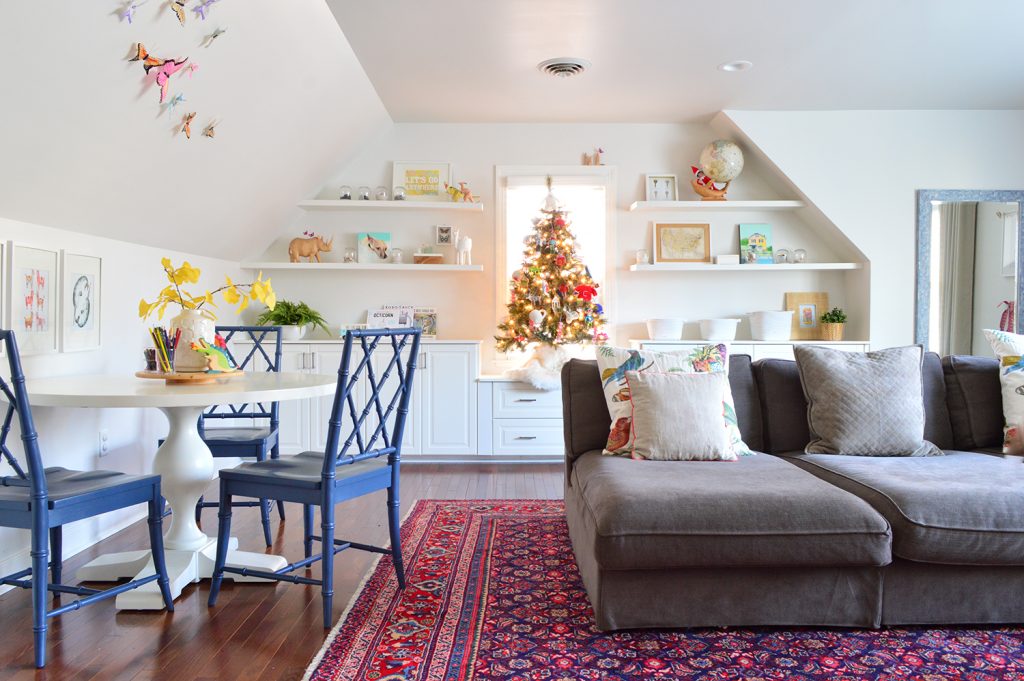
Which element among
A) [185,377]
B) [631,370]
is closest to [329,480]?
[185,377]

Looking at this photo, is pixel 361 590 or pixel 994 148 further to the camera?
pixel 994 148

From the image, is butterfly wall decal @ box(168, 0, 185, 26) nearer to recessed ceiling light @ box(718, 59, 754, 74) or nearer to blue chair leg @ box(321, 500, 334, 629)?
blue chair leg @ box(321, 500, 334, 629)

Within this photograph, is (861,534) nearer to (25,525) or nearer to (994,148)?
(25,525)

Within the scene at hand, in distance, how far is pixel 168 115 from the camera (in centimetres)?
308

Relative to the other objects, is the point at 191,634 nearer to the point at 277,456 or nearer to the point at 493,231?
the point at 277,456

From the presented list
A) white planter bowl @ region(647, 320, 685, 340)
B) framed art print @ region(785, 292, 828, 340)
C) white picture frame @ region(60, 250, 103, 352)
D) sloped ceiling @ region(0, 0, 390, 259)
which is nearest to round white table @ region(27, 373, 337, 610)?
white picture frame @ region(60, 250, 103, 352)

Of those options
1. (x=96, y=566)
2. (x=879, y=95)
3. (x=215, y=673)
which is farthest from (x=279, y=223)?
(x=879, y=95)

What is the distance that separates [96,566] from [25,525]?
706 millimetres

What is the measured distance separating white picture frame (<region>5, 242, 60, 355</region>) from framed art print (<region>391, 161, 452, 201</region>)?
2.73 m

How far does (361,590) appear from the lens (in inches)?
104

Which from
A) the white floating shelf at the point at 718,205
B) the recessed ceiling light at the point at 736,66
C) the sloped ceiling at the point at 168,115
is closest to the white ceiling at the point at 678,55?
the recessed ceiling light at the point at 736,66

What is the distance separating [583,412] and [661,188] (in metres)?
2.82

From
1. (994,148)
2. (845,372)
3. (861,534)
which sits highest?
(994,148)

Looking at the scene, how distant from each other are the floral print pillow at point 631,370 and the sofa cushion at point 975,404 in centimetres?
94
